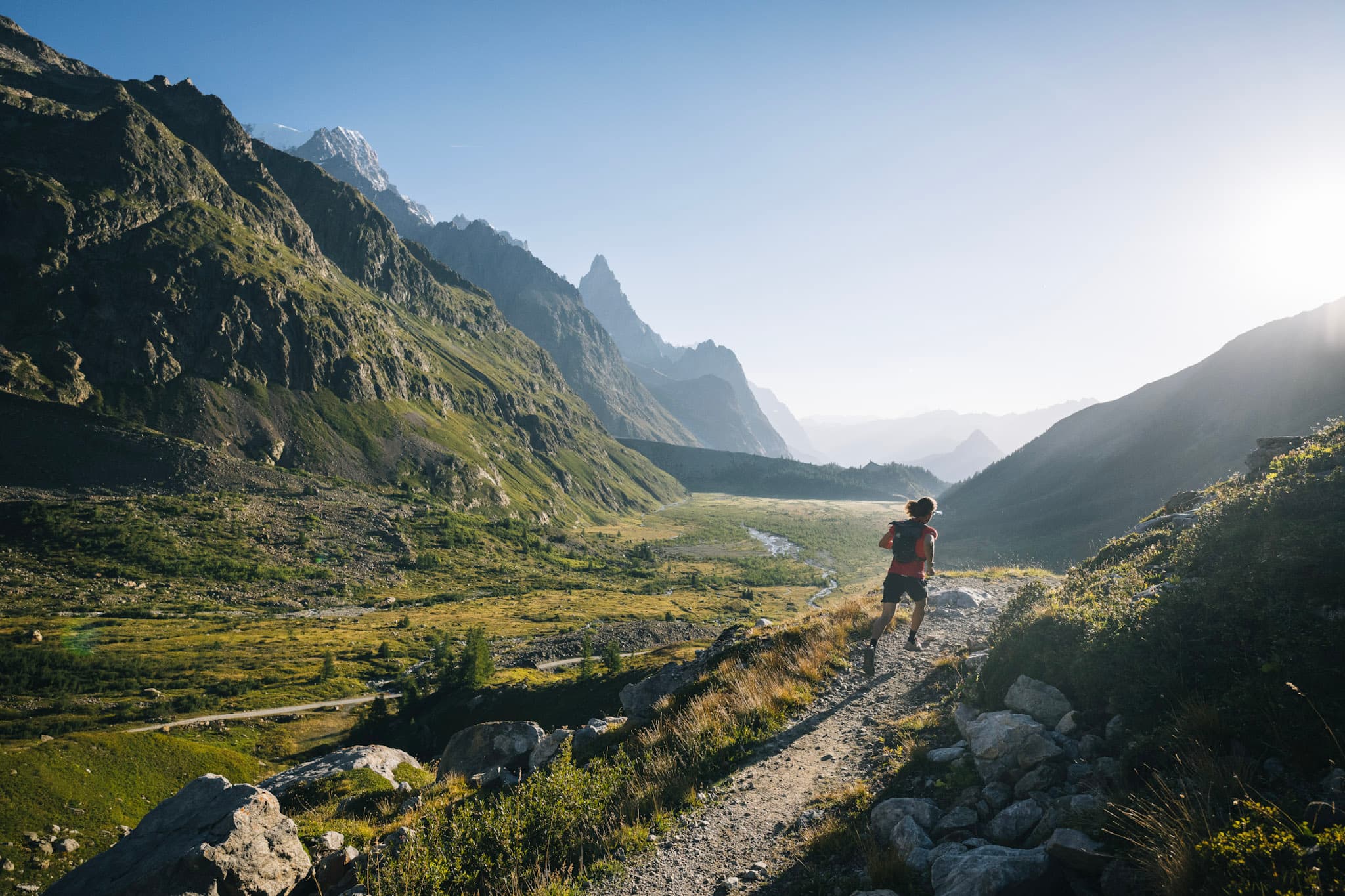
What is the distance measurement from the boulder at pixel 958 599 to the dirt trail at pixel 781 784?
5808 mm

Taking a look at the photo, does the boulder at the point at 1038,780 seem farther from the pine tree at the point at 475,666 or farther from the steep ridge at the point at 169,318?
the steep ridge at the point at 169,318

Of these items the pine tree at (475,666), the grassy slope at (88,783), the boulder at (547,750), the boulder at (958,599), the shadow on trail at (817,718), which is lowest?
the pine tree at (475,666)

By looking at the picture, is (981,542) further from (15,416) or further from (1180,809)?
(15,416)

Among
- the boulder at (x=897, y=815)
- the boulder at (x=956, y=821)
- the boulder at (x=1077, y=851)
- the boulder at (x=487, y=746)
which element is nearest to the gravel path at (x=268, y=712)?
the boulder at (x=487, y=746)

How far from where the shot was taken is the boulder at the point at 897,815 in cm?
719

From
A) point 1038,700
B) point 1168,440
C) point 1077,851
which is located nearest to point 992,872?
point 1077,851

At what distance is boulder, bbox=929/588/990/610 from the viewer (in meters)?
20.5

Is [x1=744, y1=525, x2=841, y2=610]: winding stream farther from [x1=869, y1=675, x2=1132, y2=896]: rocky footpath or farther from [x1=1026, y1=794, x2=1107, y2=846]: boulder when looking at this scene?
[x1=1026, y1=794, x2=1107, y2=846]: boulder

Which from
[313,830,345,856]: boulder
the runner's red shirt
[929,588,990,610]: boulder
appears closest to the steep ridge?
[313,830,345,856]: boulder

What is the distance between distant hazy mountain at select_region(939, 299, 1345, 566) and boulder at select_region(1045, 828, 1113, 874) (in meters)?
69.1

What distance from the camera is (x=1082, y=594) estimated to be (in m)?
11.5

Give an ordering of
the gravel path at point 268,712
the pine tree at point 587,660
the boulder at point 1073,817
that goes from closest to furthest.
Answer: the boulder at point 1073,817
the gravel path at point 268,712
the pine tree at point 587,660

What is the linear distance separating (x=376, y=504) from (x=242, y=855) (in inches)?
6473

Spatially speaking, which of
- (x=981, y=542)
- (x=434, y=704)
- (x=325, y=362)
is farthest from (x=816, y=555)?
(x=325, y=362)
